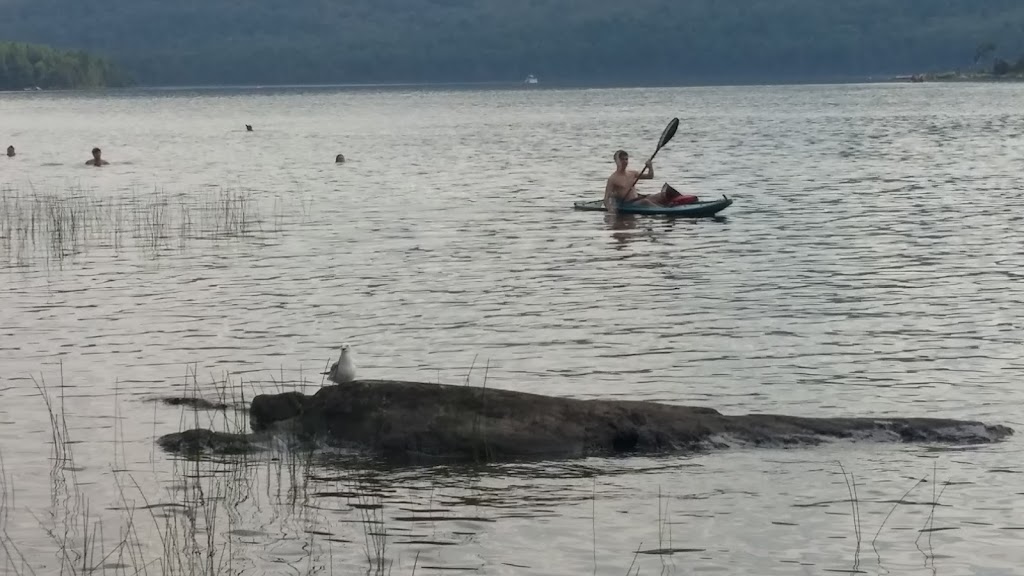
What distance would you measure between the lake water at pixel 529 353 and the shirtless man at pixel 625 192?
0.63 meters

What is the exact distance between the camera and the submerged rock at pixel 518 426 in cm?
1330

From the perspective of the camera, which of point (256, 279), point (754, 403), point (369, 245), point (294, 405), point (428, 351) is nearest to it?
point (294, 405)

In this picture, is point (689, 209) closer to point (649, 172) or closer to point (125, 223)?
point (649, 172)

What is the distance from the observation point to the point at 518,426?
13336 millimetres

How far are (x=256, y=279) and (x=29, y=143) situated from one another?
65.9 meters

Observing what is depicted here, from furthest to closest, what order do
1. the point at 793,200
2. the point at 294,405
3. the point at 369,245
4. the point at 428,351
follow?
the point at 793,200, the point at 369,245, the point at 428,351, the point at 294,405

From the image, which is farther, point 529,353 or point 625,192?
point 625,192

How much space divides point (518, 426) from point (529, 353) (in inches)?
213

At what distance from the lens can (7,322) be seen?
70.5 feet

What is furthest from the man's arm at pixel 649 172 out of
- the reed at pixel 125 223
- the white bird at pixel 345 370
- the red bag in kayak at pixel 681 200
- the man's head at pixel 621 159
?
the white bird at pixel 345 370

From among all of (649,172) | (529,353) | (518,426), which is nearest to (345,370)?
(518,426)

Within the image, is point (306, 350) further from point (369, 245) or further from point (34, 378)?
point (369, 245)

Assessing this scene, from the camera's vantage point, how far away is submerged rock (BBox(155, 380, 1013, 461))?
13.3 metres

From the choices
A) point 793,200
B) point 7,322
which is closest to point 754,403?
point 7,322
